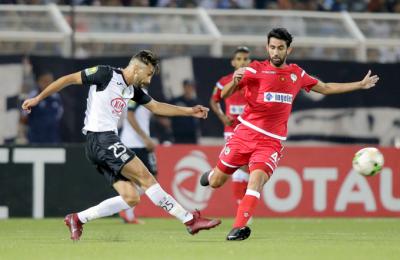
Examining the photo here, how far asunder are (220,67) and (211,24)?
1.28m

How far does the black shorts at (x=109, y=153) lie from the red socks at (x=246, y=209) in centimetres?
128

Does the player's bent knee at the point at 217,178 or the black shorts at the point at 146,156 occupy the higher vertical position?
the player's bent knee at the point at 217,178

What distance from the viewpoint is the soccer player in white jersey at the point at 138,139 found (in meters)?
17.0

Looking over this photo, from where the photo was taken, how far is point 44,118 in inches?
757

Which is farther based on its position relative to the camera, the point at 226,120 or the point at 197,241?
the point at 226,120

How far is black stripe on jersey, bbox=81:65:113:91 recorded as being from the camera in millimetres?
12422

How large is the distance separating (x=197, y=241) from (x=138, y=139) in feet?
16.1

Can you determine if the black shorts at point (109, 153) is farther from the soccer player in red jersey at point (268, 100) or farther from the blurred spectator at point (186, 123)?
the blurred spectator at point (186, 123)

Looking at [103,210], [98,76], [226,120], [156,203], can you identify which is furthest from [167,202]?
[226,120]

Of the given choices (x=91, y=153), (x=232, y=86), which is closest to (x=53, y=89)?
(x=91, y=153)

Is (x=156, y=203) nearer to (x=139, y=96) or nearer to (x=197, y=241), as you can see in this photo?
(x=197, y=241)

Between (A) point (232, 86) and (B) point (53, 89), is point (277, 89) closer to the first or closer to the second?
(A) point (232, 86)

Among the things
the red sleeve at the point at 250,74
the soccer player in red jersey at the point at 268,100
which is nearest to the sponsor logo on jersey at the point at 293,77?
the soccer player in red jersey at the point at 268,100

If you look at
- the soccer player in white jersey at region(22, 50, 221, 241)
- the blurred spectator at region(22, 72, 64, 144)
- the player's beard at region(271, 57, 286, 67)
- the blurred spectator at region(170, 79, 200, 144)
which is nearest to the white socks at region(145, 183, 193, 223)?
the soccer player in white jersey at region(22, 50, 221, 241)
